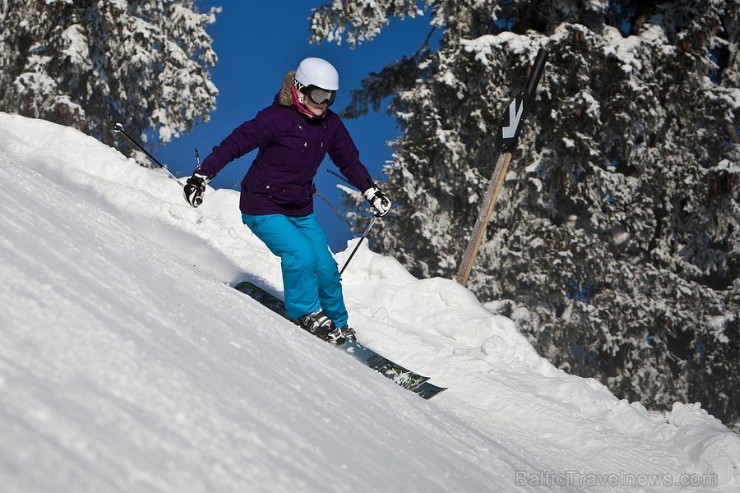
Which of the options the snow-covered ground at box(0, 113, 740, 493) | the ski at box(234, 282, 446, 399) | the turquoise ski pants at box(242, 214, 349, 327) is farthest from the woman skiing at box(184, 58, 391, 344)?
the snow-covered ground at box(0, 113, 740, 493)

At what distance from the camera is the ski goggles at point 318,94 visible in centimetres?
495

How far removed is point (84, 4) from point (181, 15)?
9.91ft

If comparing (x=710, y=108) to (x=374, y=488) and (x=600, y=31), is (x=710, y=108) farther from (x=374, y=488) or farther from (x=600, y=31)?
(x=374, y=488)

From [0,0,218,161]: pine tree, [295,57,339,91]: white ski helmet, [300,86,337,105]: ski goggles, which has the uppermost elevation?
[0,0,218,161]: pine tree

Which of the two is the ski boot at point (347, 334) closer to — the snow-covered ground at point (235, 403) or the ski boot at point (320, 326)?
the ski boot at point (320, 326)

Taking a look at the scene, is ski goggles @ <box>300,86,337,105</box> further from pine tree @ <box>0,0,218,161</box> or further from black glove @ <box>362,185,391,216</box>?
pine tree @ <box>0,0,218,161</box>

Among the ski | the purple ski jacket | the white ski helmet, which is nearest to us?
the white ski helmet

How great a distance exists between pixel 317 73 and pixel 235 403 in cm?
329

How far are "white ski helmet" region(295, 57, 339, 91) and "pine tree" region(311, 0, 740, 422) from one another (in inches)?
305

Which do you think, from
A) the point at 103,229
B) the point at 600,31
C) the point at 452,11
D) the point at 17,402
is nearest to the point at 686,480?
the point at 103,229

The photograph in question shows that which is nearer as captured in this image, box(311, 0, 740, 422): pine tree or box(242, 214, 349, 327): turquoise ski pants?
box(242, 214, 349, 327): turquoise ski pants

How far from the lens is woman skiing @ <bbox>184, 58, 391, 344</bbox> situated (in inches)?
199

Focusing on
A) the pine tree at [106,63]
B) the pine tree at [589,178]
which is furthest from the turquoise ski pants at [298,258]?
the pine tree at [106,63]

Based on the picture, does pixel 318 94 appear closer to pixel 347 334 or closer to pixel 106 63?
pixel 347 334
